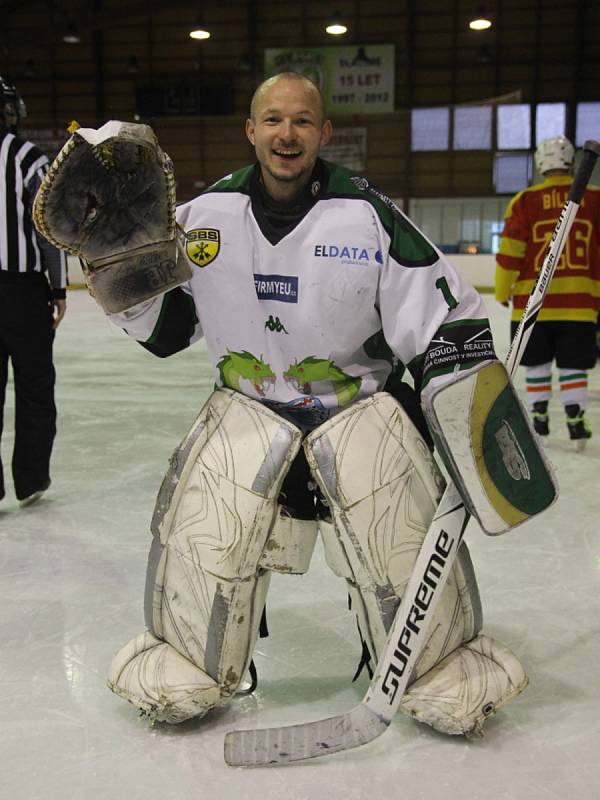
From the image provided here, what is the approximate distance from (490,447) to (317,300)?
1.14 ft

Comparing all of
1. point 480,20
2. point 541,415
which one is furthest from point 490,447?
point 480,20

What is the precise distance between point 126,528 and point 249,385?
119 cm

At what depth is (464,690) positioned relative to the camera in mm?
1387

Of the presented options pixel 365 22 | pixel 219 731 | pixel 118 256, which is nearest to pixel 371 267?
pixel 118 256

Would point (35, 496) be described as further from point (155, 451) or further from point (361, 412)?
point (361, 412)

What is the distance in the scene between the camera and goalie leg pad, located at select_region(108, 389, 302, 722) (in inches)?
54.7

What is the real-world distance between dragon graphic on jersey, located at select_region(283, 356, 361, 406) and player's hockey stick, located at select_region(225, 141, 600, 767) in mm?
232

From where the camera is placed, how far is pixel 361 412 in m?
1.40

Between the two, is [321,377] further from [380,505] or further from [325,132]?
[325,132]

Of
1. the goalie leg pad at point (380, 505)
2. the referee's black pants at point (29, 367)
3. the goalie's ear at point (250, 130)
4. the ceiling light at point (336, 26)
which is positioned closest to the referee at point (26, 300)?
the referee's black pants at point (29, 367)

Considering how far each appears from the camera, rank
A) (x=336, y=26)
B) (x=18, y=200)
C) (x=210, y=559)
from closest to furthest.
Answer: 1. (x=210, y=559)
2. (x=18, y=200)
3. (x=336, y=26)

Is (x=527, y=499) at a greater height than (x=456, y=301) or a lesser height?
lesser

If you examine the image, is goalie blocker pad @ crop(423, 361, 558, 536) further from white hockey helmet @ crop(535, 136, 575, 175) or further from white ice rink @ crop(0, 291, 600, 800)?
white hockey helmet @ crop(535, 136, 575, 175)

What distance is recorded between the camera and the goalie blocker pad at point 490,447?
1.30m
